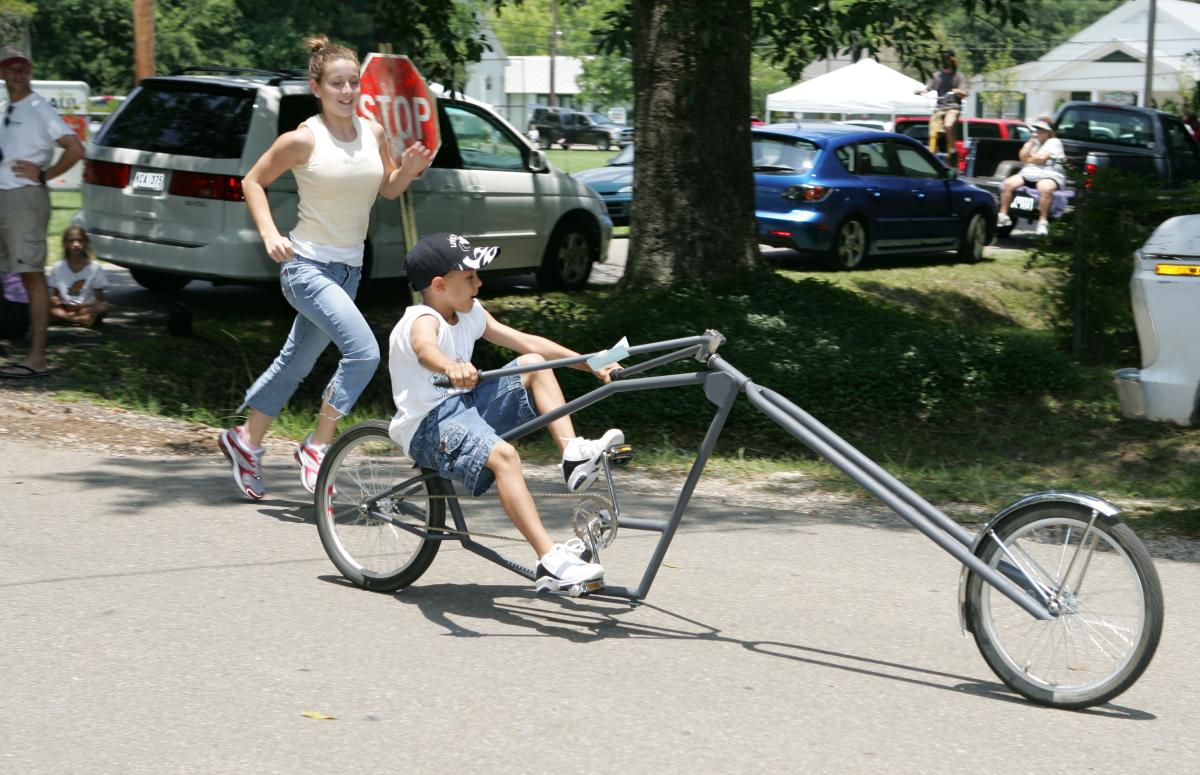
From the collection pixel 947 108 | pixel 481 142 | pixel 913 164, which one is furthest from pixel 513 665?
pixel 947 108

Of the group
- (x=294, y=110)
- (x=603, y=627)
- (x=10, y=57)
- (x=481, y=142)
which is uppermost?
(x=10, y=57)

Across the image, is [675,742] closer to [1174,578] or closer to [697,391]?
[1174,578]

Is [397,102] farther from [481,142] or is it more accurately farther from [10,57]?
[481,142]

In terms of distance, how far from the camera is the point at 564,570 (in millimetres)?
4809

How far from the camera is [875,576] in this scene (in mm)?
5738

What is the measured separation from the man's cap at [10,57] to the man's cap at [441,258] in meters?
4.51

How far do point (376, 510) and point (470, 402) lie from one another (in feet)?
1.97

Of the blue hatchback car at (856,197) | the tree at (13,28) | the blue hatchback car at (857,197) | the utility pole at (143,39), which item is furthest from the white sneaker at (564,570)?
the tree at (13,28)

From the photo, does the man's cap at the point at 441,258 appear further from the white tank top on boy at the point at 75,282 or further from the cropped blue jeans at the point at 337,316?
the white tank top on boy at the point at 75,282

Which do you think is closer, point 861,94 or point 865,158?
point 865,158

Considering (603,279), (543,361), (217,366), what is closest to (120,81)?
(603,279)

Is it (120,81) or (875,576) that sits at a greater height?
(120,81)

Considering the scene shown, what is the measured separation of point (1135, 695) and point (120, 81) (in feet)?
212

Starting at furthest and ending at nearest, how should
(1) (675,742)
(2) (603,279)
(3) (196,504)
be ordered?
(2) (603,279)
(3) (196,504)
(1) (675,742)
